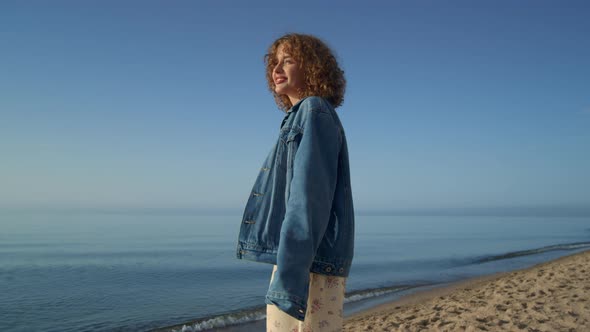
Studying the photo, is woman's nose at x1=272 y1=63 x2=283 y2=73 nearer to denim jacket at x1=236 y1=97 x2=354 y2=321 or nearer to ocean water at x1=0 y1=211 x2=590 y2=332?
denim jacket at x1=236 y1=97 x2=354 y2=321

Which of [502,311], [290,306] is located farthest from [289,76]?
[502,311]

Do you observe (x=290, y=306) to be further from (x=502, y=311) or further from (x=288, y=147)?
(x=502, y=311)

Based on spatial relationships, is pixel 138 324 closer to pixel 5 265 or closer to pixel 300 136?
pixel 300 136

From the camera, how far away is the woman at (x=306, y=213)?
4.78ft

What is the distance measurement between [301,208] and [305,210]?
0.02m

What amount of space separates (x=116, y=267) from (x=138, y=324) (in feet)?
20.5

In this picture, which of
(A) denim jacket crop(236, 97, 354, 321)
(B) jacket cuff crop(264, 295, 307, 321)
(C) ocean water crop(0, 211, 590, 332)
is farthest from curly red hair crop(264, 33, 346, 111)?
(C) ocean water crop(0, 211, 590, 332)

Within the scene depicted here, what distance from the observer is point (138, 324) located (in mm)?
6688

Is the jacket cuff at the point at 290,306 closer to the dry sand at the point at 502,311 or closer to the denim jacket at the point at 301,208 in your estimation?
the denim jacket at the point at 301,208

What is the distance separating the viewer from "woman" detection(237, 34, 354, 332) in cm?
146

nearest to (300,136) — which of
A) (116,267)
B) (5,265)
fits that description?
(116,267)

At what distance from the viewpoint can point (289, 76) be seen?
6.50 feet

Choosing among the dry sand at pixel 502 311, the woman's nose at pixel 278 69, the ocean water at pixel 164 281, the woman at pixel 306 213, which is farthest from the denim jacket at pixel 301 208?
the ocean water at pixel 164 281

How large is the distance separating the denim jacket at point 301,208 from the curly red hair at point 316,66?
0.62ft
